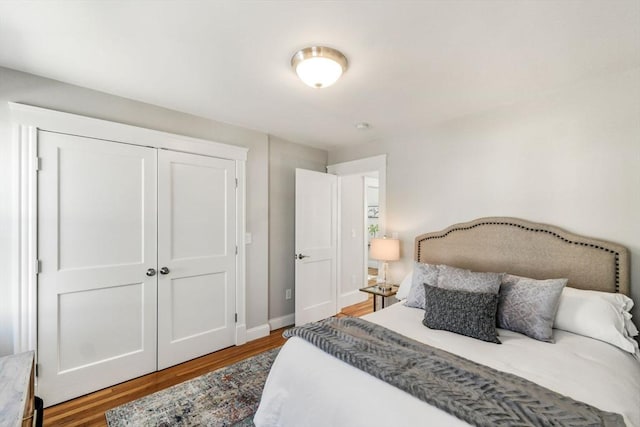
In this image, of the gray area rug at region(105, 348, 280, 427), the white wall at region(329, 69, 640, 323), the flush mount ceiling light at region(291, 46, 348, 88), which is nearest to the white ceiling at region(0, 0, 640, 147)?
the flush mount ceiling light at region(291, 46, 348, 88)

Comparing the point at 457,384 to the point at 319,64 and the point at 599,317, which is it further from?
the point at 319,64

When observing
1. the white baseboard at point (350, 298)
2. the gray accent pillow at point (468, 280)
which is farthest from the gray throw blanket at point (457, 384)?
the white baseboard at point (350, 298)

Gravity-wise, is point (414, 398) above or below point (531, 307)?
below

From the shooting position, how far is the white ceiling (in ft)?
4.59

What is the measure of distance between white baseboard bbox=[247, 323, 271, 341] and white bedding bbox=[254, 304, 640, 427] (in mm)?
1594

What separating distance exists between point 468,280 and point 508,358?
2.21ft

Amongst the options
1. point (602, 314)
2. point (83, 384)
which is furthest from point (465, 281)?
point (83, 384)

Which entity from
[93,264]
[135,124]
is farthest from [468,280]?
[135,124]

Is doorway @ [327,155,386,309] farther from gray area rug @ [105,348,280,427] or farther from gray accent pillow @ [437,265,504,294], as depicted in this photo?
gray area rug @ [105,348,280,427]

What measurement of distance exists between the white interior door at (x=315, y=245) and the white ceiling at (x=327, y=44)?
136cm

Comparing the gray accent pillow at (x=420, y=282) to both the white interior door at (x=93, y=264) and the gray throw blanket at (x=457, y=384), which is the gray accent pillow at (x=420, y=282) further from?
the white interior door at (x=93, y=264)

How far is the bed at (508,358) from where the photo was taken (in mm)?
1211

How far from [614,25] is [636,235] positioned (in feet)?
4.46

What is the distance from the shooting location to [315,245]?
378cm
